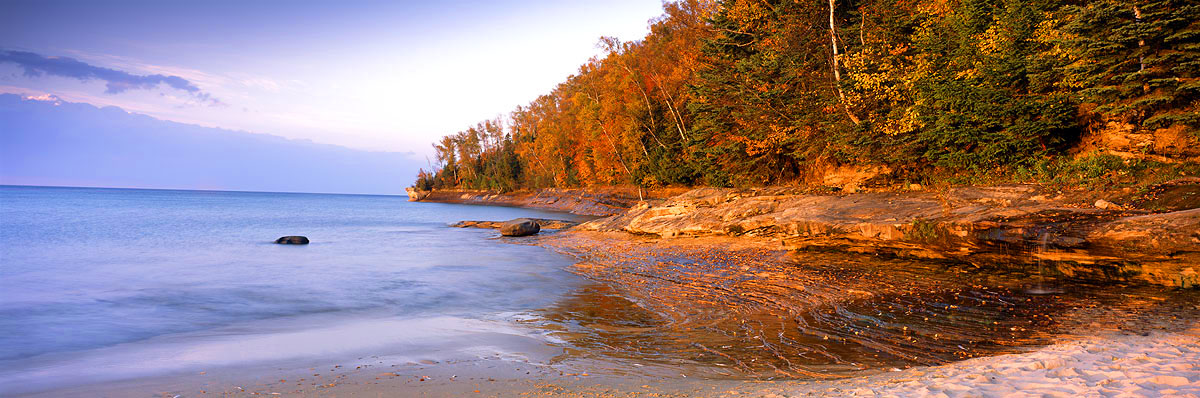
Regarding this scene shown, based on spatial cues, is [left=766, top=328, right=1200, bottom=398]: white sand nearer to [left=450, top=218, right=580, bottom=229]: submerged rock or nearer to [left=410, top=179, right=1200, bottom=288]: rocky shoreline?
[left=410, top=179, right=1200, bottom=288]: rocky shoreline

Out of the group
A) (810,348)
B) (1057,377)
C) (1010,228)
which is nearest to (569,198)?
(1010,228)

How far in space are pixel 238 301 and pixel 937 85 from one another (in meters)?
18.7

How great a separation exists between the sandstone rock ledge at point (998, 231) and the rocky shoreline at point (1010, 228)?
17 millimetres

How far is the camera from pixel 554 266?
1631 cm

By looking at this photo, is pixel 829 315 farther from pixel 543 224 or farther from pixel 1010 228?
pixel 543 224

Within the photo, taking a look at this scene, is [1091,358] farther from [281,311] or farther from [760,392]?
[281,311]

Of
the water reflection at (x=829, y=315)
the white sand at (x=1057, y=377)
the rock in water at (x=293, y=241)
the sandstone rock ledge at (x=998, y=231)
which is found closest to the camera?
the white sand at (x=1057, y=377)

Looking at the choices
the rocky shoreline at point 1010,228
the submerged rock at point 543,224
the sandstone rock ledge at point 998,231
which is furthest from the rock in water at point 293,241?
the sandstone rock ledge at point 998,231

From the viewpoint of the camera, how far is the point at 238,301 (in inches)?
472

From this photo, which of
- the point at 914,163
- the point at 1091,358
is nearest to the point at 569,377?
the point at 1091,358

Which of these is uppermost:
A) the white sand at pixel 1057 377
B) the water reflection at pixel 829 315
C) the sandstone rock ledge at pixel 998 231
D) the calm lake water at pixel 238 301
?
the sandstone rock ledge at pixel 998 231

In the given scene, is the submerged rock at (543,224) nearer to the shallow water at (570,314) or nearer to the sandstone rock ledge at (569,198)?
the sandstone rock ledge at (569,198)

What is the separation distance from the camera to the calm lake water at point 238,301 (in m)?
7.50

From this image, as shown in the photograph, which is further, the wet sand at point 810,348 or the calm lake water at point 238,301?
the calm lake water at point 238,301
